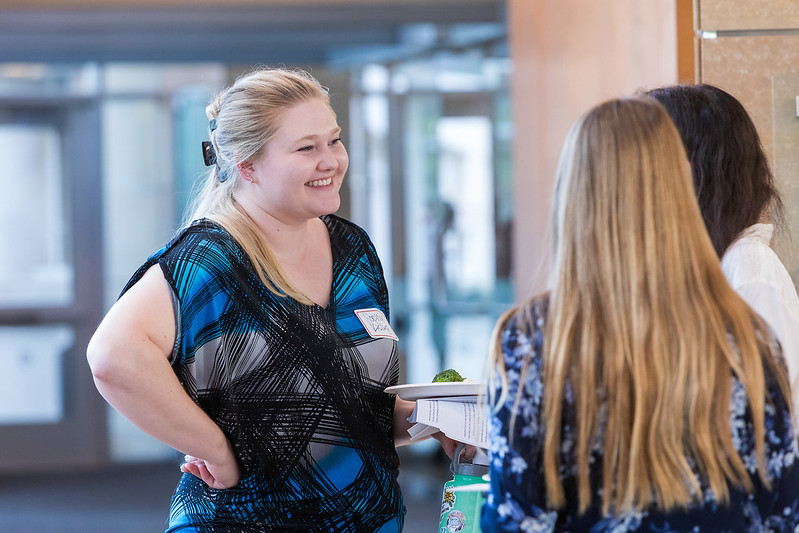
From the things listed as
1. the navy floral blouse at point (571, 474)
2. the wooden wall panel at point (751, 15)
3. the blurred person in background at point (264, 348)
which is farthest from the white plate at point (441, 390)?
the wooden wall panel at point (751, 15)

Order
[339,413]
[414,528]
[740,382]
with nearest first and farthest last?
[740,382] < [339,413] < [414,528]

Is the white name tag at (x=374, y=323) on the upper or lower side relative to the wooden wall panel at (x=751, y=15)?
lower

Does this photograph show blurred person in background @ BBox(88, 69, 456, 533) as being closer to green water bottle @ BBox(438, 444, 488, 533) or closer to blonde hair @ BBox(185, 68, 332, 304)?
blonde hair @ BBox(185, 68, 332, 304)

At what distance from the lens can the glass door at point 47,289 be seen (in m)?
6.13

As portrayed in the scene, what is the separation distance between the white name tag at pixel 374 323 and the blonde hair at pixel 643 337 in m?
0.67

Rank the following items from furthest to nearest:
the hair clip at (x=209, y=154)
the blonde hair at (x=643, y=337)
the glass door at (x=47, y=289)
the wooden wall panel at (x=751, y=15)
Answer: the glass door at (x=47, y=289), the wooden wall panel at (x=751, y=15), the hair clip at (x=209, y=154), the blonde hair at (x=643, y=337)

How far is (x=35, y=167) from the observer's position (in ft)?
20.3

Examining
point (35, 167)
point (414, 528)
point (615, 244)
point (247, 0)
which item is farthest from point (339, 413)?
point (35, 167)

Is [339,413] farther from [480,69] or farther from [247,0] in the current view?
[480,69]

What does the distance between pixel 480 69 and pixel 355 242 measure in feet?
13.8

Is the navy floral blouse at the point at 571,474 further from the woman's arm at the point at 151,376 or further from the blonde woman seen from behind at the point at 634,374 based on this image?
the woman's arm at the point at 151,376

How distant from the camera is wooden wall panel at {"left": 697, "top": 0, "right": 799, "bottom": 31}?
2.39 metres

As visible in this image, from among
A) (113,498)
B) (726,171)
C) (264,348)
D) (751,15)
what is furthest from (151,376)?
(113,498)

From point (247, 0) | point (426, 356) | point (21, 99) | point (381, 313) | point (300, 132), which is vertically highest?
point (247, 0)
